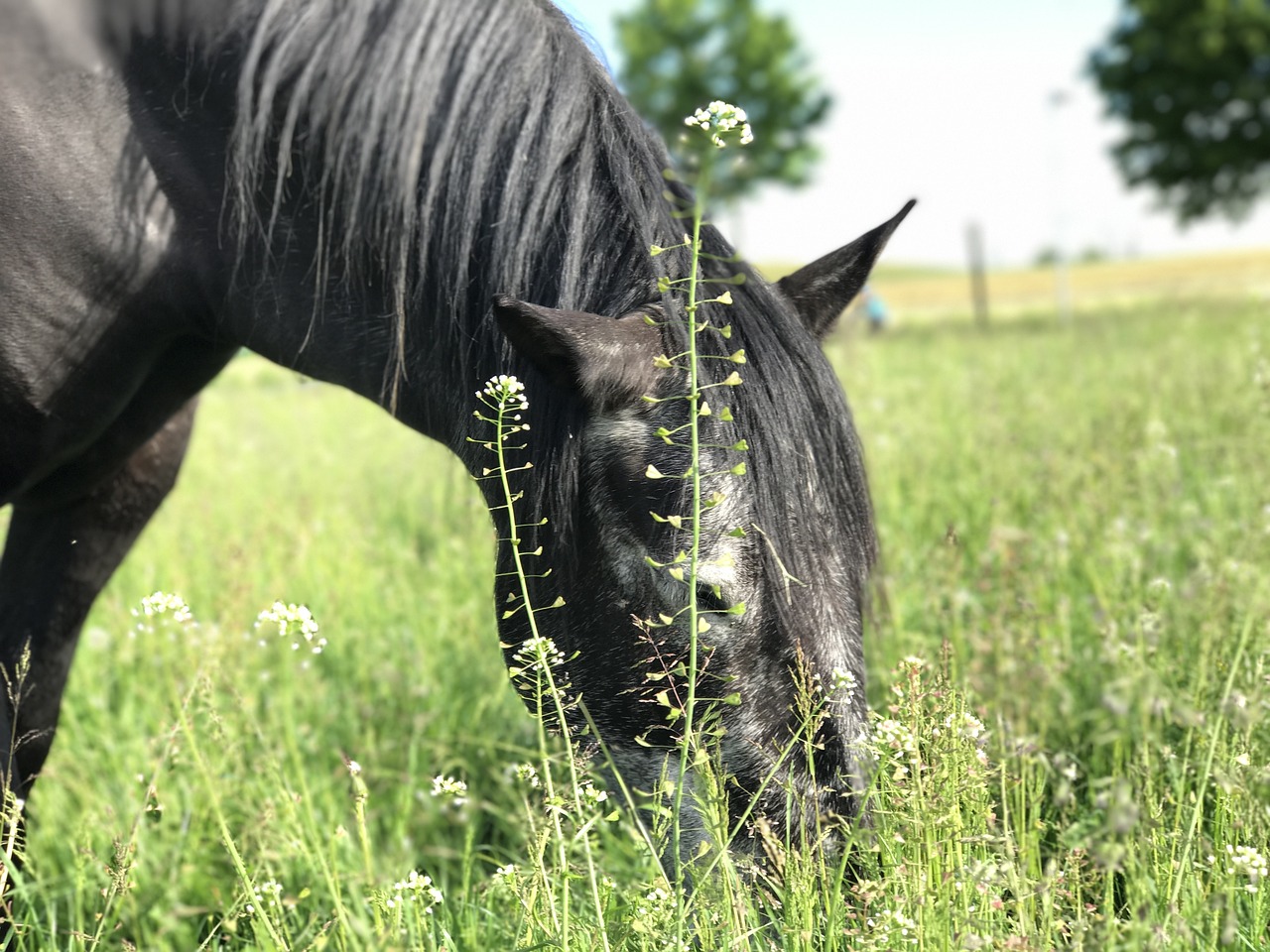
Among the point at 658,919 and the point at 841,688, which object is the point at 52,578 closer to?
the point at 658,919

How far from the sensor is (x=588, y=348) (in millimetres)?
1563

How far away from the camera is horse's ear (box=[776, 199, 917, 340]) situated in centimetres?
194

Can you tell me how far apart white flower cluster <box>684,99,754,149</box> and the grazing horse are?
34cm

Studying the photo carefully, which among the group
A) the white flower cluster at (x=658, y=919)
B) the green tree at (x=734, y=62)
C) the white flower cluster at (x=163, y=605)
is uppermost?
the green tree at (x=734, y=62)

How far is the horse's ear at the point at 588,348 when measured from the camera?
1.53 meters

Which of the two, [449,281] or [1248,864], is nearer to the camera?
[1248,864]

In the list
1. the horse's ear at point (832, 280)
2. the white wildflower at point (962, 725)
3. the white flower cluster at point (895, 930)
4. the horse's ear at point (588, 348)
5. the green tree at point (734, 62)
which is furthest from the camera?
the green tree at point (734, 62)

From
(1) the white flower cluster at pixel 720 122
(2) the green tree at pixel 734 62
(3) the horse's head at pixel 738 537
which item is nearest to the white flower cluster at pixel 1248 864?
(3) the horse's head at pixel 738 537

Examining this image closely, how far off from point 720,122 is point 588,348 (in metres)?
0.40

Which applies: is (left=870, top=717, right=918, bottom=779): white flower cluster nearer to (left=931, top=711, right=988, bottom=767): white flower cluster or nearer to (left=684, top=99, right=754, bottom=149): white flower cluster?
(left=931, top=711, right=988, bottom=767): white flower cluster

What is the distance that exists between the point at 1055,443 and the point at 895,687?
4.14 m

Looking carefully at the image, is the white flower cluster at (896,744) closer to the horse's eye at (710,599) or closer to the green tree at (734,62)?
the horse's eye at (710,599)

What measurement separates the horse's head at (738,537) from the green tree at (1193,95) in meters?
22.7

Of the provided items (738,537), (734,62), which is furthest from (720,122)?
(734,62)
